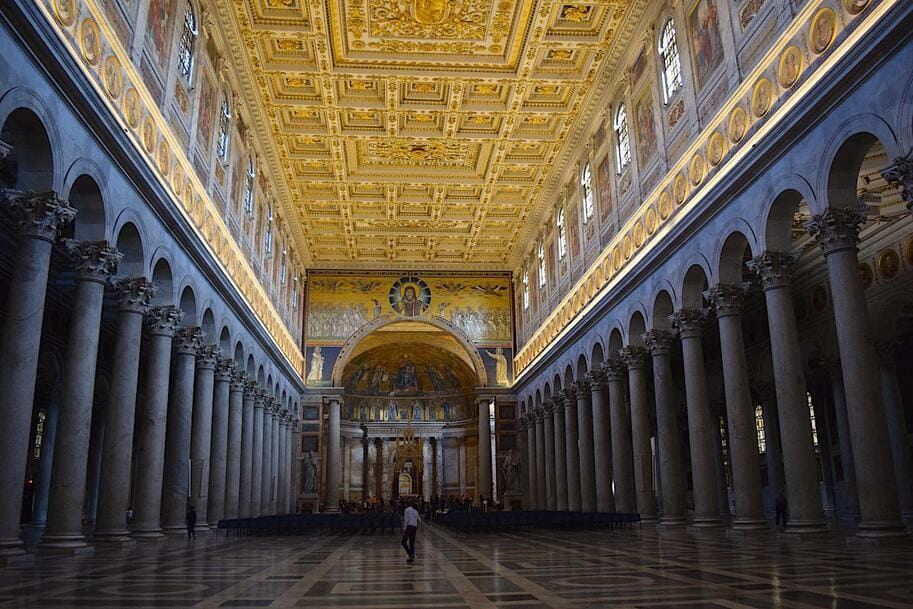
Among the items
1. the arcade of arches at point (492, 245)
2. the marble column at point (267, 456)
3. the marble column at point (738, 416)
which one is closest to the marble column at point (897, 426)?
the arcade of arches at point (492, 245)

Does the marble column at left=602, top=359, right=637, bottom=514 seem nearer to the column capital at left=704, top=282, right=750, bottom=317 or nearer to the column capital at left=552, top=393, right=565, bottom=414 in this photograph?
the column capital at left=552, top=393, right=565, bottom=414

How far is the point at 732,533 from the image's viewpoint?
16.7 meters

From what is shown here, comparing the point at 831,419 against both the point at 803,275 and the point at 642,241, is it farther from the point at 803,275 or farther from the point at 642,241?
the point at 642,241

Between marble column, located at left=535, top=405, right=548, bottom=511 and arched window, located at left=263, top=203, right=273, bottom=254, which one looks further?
marble column, located at left=535, top=405, right=548, bottom=511

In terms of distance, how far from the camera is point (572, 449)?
32375 mm

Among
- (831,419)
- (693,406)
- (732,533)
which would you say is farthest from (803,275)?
(732,533)

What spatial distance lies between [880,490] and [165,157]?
16.4 meters

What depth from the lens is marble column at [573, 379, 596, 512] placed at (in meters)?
29.6

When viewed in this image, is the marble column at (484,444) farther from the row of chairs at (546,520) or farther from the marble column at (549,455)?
the row of chairs at (546,520)

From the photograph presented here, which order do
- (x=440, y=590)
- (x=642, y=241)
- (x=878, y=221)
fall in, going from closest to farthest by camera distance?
(x=440, y=590) < (x=878, y=221) < (x=642, y=241)

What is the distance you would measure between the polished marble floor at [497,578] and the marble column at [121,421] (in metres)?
1.05

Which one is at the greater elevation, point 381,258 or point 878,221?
point 381,258

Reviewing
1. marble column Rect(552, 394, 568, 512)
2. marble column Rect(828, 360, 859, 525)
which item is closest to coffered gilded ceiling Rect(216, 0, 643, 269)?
marble column Rect(552, 394, 568, 512)

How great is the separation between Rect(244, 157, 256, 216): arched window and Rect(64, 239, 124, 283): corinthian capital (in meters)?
13.9
